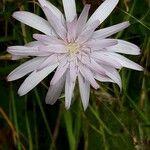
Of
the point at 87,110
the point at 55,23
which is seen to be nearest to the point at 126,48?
the point at 55,23

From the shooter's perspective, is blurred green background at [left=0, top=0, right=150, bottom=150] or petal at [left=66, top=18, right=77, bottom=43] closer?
petal at [left=66, top=18, right=77, bottom=43]

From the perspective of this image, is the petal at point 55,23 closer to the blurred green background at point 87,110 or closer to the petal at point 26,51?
the petal at point 26,51

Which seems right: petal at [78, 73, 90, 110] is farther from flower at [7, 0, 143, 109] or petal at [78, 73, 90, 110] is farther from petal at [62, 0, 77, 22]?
petal at [62, 0, 77, 22]

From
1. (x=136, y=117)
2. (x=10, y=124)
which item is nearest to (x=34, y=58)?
(x=10, y=124)

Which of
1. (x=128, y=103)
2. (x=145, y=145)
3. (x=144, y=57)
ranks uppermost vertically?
(x=144, y=57)

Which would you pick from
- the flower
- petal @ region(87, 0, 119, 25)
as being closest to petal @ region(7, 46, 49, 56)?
the flower

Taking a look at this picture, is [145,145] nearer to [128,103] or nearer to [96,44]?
[128,103]
